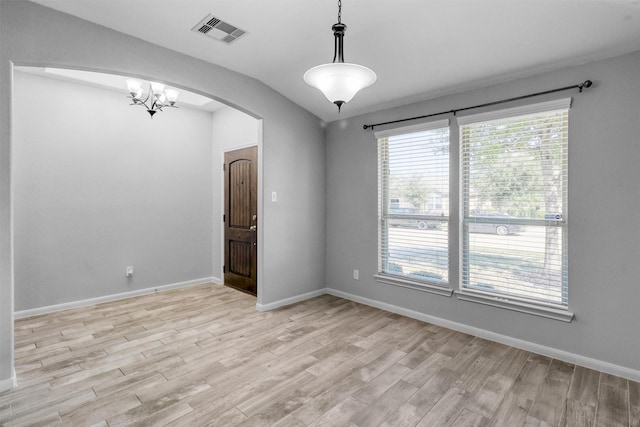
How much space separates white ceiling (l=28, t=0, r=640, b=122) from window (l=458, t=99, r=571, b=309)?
44 centimetres

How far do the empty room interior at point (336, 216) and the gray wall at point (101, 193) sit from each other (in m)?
0.03

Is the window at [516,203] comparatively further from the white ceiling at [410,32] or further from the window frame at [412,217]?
the white ceiling at [410,32]

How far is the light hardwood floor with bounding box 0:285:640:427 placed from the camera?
2049mm

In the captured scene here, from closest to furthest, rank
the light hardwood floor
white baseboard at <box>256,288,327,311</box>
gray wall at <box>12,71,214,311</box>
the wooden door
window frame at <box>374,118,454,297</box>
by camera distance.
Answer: the light hardwood floor → window frame at <box>374,118,454,297</box> → gray wall at <box>12,71,214,311</box> → white baseboard at <box>256,288,327,311</box> → the wooden door

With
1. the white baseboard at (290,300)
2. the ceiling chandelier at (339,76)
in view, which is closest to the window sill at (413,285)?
the white baseboard at (290,300)

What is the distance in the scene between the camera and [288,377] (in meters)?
2.50

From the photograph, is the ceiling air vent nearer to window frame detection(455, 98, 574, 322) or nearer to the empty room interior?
the empty room interior

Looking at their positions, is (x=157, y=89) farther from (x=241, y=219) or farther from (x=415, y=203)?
(x=415, y=203)

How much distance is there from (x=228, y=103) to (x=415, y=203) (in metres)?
2.45

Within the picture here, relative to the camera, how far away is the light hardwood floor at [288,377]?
2.05 metres

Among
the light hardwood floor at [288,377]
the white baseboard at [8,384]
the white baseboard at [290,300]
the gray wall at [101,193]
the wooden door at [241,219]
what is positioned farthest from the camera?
the wooden door at [241,219]

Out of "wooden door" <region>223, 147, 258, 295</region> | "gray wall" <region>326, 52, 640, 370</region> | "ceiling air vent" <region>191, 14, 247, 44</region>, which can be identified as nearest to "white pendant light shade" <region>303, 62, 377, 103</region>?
"ceiling air vent" <region>191, 14, 247, 44</region>

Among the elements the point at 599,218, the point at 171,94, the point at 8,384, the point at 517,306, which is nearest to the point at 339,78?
the point at 599,218

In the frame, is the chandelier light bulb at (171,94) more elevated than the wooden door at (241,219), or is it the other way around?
the chandelier light bulb at (171,94)
